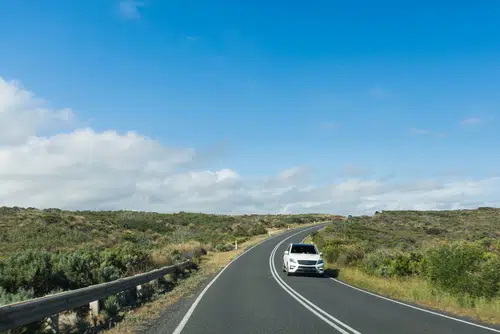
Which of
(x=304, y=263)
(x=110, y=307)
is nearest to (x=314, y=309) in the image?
(x=110, y=307)

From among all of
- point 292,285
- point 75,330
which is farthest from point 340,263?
point 75,330

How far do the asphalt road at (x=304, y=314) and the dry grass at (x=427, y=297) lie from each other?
1.10 meters

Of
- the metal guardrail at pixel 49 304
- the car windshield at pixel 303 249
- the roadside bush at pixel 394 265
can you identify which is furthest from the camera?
the car windshield at pixel 303 249

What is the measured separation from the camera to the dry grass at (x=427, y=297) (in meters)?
12.5

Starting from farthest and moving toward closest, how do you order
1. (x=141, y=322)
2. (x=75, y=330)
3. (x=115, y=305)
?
1. (x=115, y=305)
2. (x=141, y=322)
3. (x=75, y=330)

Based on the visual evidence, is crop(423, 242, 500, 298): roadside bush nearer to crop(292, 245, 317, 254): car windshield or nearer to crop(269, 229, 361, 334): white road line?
crop(269, 229, 361, 334): white road line

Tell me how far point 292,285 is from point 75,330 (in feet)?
37.3

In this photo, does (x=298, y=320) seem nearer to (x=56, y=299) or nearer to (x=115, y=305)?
(x=115, y=305)

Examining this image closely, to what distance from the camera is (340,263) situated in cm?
2914

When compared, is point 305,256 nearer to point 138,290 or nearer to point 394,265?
point 394,265

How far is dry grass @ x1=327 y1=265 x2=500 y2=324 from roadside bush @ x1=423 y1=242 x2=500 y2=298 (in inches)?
21.0

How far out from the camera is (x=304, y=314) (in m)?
11.5

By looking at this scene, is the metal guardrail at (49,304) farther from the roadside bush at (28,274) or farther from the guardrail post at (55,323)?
the roadside bush at (28,274)

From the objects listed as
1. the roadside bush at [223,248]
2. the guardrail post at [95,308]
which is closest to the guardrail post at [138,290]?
the guardrail post at [95,308]
